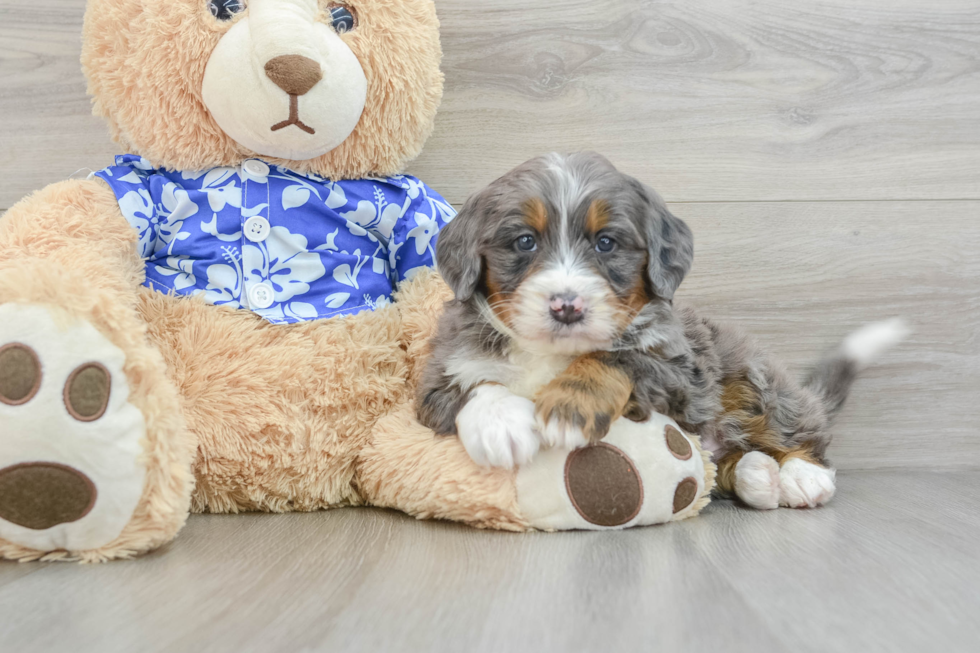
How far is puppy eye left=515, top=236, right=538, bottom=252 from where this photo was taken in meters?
1.78

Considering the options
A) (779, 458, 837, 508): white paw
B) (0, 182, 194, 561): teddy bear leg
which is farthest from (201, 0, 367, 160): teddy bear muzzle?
(779, 458, 837, 508): white paw

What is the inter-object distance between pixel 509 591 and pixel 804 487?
115 cm

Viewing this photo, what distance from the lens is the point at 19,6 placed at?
244cm

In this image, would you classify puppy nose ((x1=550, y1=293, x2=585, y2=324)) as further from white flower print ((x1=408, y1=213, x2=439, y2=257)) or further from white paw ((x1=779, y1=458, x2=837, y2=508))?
white paw ((x1=779, y1=458, x2=837, y2=508))

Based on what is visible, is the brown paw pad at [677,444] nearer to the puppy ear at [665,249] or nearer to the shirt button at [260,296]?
the puppy ear at [665,249]

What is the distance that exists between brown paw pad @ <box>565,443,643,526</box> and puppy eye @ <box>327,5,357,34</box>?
4.18ft

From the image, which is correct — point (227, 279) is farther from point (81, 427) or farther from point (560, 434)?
→ point (560, 434)

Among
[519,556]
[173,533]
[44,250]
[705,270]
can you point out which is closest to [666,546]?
[519,556]

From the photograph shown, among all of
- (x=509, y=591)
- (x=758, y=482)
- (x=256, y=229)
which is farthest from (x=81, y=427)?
(x=758, y=482)

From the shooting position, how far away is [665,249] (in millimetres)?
1869

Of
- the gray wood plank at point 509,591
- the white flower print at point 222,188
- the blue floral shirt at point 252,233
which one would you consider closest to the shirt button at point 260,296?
the blue floral shirt at point 252,233

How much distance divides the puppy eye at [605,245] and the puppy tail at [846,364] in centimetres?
112

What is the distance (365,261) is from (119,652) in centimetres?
131

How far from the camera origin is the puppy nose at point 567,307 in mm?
1652
